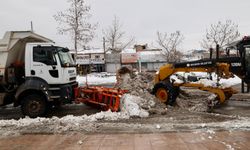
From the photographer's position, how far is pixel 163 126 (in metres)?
9.86

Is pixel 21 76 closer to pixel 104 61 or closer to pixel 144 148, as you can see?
pixel 144 148

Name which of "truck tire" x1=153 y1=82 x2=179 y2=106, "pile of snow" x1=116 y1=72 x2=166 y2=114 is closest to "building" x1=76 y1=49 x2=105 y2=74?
"pile of snow" x1=116 y1=72 x2=166 y2=114

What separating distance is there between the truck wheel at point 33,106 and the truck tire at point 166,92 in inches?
199

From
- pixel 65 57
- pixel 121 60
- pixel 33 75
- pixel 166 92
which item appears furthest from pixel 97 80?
pixel 121 60

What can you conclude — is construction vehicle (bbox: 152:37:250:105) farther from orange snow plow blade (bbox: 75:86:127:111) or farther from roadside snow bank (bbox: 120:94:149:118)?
orange snow plow blade (bbox: 75:86:127:111)

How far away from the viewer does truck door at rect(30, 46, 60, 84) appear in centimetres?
1202

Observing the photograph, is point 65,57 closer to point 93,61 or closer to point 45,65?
point 45,65

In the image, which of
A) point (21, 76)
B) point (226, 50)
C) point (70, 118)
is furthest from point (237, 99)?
point (21, 76)

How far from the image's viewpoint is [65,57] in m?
12.7

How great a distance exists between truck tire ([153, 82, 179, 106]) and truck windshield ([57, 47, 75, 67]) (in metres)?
3.90

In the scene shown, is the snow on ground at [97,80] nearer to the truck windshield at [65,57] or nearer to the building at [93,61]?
the truck windshield at [65,57]

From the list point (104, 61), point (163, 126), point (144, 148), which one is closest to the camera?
point (144, 148)

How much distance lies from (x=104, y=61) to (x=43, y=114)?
159ft

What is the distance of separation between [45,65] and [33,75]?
1.94 feet
